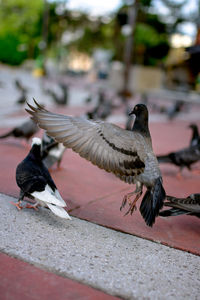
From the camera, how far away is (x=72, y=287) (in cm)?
268

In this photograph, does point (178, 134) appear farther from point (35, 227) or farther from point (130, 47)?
point (130, 47)

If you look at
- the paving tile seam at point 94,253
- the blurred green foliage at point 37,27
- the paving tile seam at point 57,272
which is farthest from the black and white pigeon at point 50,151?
the blurred green foliage at point 37,27

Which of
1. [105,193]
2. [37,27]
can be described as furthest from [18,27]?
[105,193]

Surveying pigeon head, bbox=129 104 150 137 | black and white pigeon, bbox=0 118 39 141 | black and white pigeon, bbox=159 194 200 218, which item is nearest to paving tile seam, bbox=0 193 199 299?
black and white pigeon, bbox=159 194 200 218

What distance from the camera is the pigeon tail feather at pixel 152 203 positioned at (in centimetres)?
353

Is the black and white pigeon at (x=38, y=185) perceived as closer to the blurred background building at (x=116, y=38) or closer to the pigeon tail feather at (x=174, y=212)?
the pigeon tail feather at (x=174, y=212)

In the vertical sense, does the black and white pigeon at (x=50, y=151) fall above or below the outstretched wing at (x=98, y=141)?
below

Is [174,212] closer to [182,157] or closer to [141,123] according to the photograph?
[141,123]

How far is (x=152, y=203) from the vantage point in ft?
11.9

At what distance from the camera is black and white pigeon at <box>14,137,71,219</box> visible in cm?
358

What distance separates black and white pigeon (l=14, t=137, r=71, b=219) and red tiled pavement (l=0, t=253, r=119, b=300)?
758 millimetres

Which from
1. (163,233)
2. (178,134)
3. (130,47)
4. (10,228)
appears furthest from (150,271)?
(130,47)

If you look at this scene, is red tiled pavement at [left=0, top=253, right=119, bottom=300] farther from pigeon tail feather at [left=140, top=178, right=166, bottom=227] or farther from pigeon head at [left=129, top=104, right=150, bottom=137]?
pigeon head at [left=129, top=104, right=150, bottom=137]

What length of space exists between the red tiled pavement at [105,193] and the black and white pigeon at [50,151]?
200mm
